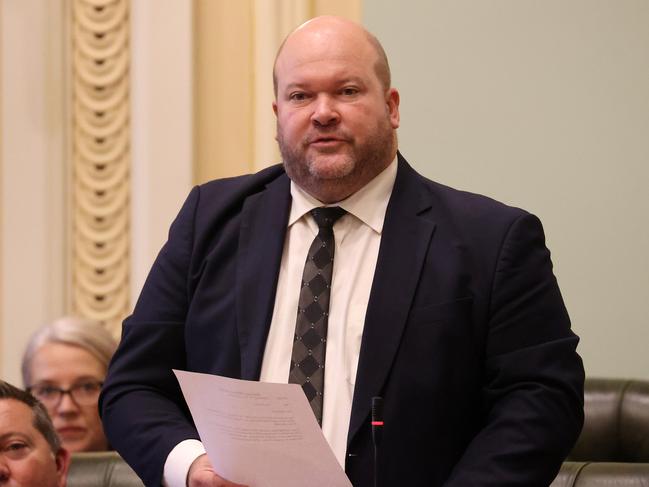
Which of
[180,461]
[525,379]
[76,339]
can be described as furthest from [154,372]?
[76,339]

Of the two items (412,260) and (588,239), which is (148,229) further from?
(412,260)

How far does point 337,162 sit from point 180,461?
2.27 ft

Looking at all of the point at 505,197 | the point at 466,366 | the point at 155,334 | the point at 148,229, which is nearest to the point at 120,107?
the point at 148,229

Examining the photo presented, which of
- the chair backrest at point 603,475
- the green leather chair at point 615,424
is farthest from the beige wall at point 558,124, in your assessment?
the chair backrest at point 603,475

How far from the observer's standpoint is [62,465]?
3.21 m

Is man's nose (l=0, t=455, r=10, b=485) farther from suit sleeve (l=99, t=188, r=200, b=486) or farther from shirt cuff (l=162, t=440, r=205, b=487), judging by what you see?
shirt cuff (l=162, t=440, r=205, b=487)

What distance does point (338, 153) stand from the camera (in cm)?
258

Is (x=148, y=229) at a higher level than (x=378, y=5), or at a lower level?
lower

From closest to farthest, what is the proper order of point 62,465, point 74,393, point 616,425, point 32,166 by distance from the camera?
point 62,465
point 616,425
point 74,393
point 32,166

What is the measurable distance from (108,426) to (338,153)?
755 millimetres

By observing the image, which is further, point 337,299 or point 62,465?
point 62,465

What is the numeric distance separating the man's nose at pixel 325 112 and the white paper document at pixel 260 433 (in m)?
0.61

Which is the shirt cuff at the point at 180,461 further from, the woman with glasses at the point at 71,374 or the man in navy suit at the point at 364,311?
the woman with glasses at the point at 71,374

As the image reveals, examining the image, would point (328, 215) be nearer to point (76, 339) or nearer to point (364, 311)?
point (364, 311)
